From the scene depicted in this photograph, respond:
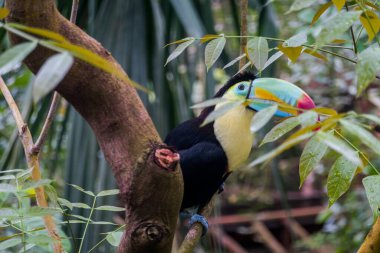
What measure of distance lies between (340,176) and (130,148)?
288 mm

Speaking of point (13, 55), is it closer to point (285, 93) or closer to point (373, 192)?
point (373, 192)

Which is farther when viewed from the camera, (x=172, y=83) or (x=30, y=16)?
(x=172, y=83)

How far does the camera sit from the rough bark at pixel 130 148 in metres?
0.83

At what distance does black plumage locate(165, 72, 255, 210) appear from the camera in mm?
1763

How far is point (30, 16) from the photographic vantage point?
0.77 meters

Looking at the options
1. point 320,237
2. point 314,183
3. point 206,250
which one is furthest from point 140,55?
point 314,183

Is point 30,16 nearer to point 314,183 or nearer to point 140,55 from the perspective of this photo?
point 140,55

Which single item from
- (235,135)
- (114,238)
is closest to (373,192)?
(114,238)

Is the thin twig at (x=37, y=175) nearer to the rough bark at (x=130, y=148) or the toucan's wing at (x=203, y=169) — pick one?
the rough bark at (x=130, y=148)

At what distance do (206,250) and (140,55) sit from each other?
627 mm

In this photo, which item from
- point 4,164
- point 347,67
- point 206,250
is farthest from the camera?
point 347,67

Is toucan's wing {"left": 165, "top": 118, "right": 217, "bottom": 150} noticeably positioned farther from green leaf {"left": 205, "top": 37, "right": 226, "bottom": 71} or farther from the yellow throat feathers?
green leaf {"left": 205, "top": 37, "right": 226, "bottom": 71}

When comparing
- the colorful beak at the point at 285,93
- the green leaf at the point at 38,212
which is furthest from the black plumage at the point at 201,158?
the green leaf at the point at 38,212

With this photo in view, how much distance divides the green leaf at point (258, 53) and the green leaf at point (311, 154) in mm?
141
